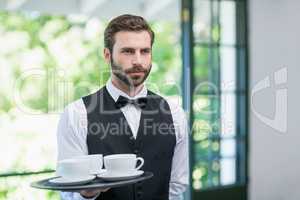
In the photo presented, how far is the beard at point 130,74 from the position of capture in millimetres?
1152

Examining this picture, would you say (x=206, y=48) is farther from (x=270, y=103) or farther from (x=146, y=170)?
(x=146, y=170)

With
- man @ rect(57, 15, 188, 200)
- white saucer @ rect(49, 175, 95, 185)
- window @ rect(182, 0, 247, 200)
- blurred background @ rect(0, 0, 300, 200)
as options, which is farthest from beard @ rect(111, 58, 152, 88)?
window @ rect(182, 0, 247, 200)

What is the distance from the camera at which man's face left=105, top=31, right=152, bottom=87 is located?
45.4 inches

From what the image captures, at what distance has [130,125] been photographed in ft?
4.41

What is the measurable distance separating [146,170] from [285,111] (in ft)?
7.07

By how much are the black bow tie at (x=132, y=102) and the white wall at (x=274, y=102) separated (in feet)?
6.71

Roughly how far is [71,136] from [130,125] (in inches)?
8.8

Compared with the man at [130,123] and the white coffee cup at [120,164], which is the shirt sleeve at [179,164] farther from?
the white coffee cup at [120,164]

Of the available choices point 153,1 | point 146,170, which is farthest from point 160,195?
point 153,1

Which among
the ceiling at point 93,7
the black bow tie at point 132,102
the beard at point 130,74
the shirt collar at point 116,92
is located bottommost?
the black bow tie at point 132,102

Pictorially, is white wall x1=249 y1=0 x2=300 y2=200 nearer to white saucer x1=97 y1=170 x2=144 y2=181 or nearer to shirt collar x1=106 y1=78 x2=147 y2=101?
shirt collar x1=106 y1=78 x2=147 y2=101

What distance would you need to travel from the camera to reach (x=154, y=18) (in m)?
4.29

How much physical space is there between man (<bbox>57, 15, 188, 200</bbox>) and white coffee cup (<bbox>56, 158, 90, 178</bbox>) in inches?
2.9

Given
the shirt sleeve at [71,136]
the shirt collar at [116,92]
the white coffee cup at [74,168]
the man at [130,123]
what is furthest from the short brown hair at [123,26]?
the white coffee cup at [74,168]
